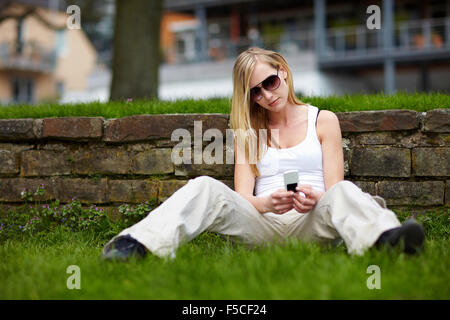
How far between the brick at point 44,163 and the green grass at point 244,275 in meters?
1.18

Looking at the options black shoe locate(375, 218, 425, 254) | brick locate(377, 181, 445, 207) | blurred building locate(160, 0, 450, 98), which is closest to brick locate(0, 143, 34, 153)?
brick locate(377, 181, 445, 207)

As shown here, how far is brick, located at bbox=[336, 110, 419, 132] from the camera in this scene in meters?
3.59

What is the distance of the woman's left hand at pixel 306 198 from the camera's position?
2836 mm

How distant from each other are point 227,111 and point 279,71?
864mm

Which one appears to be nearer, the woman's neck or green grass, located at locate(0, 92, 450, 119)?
the woman's neck

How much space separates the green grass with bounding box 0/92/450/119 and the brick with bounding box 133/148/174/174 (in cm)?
37

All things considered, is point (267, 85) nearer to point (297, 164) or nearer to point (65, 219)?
point (297, 164)

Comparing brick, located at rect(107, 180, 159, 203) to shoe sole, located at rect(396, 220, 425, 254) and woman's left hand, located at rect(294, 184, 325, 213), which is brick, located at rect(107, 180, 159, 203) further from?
shoe sole, located at rect(396, 220, 425, 254)

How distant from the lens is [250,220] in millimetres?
2979

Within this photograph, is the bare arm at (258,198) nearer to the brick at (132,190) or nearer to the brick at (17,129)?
the brick at (132,190)

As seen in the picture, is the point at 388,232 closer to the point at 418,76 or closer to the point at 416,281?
the point at 416,281

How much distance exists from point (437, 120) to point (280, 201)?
1.44 meters

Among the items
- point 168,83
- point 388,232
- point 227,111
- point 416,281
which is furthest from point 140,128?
point 168,83

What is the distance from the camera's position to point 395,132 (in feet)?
12.0
